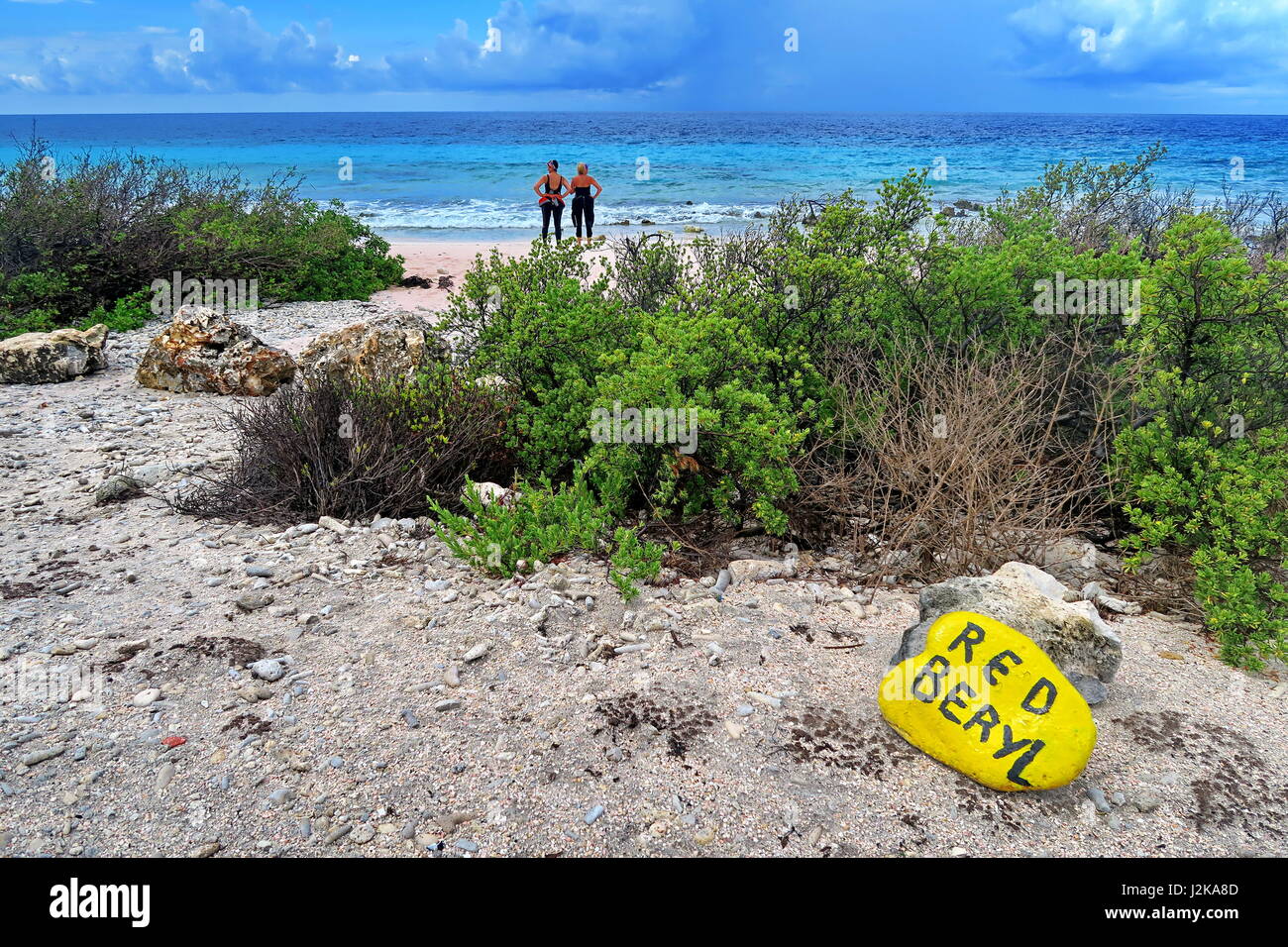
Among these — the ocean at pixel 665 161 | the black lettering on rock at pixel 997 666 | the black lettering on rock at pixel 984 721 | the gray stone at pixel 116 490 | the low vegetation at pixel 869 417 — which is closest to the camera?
the black lettering on rock at pixel 984 721

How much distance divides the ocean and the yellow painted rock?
1372cm

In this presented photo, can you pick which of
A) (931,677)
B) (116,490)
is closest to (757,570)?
(931,677)

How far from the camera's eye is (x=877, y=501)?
4824 mm

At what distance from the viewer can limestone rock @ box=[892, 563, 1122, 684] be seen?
10.5 ft

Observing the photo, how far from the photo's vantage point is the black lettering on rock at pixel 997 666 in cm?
284

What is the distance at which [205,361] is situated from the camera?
25.3 ft

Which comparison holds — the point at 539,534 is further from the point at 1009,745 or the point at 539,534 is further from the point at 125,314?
the point at 125,314

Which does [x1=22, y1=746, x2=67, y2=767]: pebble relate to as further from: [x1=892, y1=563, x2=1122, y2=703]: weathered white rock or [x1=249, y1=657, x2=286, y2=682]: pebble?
[x1=892, y1=563, x2=1122, y2=703]: weathered white rock

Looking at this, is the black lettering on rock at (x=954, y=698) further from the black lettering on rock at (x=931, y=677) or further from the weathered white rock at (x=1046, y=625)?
the weathered white rock at (x=1046, y=625)

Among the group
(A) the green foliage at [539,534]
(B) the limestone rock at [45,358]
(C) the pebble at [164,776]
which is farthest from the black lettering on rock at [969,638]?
(B) the limestone rock at [45,358]

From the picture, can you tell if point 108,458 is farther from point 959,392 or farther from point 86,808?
point 959,392

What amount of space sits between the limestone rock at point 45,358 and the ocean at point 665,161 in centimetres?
502

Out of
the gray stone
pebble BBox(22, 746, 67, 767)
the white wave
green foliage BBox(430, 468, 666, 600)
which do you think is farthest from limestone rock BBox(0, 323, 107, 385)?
the white wave

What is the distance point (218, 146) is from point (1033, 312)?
86.9 m
